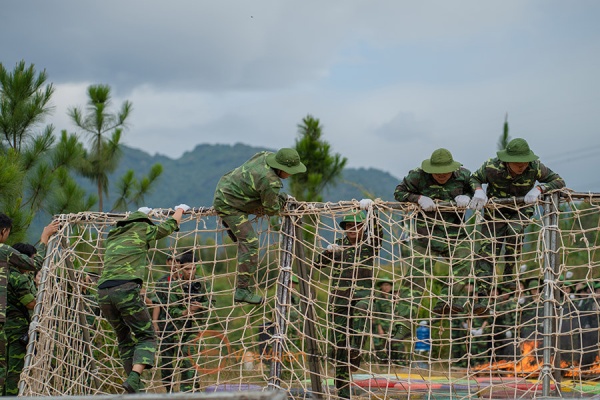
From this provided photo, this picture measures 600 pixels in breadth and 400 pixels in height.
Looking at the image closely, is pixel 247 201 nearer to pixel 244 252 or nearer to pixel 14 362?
pixel 244 252

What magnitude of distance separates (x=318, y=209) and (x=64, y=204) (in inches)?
218

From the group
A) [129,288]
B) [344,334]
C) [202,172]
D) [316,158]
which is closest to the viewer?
[129,288]

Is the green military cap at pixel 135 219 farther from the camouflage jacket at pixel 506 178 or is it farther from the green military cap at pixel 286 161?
the camouflage jacket at pixel 506 178

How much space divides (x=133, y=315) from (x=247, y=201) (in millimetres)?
1424

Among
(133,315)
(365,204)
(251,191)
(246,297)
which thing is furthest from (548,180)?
(133,315)

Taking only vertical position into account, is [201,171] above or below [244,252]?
above

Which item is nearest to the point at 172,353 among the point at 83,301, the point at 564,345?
the point at 83,301

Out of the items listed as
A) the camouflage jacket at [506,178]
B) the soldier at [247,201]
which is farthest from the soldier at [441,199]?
the soldier at [247,201]

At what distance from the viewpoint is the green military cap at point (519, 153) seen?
803 centimetres

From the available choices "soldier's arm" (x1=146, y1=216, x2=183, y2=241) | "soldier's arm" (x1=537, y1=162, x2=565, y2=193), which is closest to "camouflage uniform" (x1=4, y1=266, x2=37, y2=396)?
"soldier's arm" (x1=146, y1=216, x2=183, y2=241)

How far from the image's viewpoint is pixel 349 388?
8.34 metres

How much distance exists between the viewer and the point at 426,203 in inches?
313

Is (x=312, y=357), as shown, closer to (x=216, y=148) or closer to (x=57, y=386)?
(x=57, y=386)

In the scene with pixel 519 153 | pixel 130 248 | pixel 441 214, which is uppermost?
pixel 519 153
